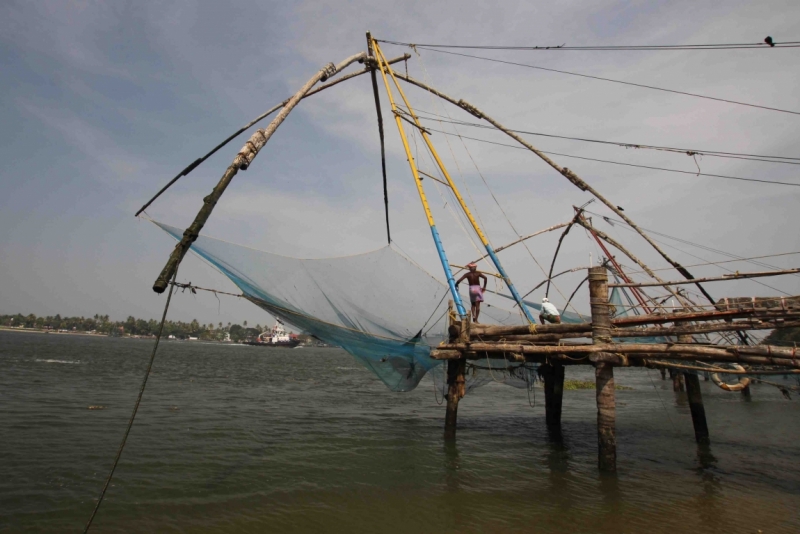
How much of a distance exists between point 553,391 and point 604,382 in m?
4.20

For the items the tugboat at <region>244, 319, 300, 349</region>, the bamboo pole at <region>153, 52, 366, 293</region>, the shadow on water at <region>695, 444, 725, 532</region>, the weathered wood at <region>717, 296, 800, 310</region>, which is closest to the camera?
the bamboo pole at <region>153, 52, 366, 293</region>

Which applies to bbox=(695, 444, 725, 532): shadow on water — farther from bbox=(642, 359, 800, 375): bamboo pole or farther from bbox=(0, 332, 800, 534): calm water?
bbox=(642, 359, 800, 375): bamboo pole

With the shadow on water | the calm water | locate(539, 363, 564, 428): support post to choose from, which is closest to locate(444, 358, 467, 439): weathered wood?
the calm water

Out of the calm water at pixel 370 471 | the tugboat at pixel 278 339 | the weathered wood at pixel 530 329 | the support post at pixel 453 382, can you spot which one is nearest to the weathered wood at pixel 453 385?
the support post at pixel 453 382

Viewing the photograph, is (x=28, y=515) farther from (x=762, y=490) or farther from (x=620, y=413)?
(x=620, y=413)

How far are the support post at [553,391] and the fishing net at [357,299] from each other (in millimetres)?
3030

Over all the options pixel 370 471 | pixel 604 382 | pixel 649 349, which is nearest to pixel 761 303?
pixel 649 349

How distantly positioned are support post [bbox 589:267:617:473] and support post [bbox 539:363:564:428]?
367cm

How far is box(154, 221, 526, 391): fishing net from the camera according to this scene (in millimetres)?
8031

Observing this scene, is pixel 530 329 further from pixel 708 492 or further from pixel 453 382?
pixel 708 492

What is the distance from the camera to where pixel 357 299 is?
10.1 m

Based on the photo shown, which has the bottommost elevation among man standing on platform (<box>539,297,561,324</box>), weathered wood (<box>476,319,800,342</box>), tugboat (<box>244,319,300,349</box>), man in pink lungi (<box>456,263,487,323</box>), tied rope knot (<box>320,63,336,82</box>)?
tugboat (<box>244,319,300,349</box>)

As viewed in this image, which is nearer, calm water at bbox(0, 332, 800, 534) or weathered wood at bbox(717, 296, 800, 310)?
calm water at bbox(0, 332, 800, 534)

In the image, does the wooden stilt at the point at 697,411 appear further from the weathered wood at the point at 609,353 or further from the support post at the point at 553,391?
the weathered wood at the point at 609,353
